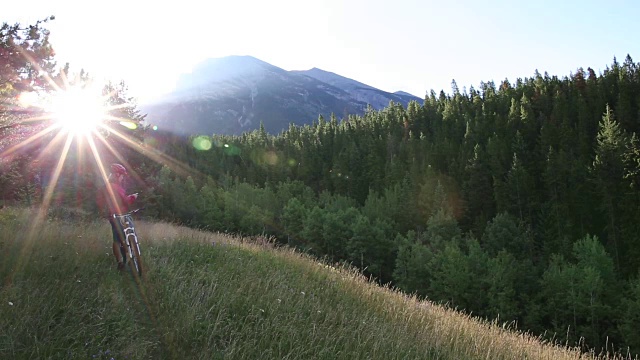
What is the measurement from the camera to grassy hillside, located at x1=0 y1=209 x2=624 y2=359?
3.75 metres

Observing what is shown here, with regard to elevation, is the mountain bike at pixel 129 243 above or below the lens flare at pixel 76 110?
below

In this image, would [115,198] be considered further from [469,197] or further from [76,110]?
[469,197]

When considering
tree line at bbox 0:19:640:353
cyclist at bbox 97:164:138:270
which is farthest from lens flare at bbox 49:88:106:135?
cyclist at bbox 97:164:138:270

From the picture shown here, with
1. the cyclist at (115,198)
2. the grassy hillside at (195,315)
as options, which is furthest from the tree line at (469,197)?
the grassy hillside at (195,315)

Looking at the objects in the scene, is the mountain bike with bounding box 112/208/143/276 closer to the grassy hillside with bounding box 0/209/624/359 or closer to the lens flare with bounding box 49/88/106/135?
the grassy hillside with bounding box 0/209/624/359

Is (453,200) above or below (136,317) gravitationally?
below

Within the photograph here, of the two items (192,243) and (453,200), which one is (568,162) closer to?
(453,200)

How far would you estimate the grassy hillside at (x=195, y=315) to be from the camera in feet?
12.3

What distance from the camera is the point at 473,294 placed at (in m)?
39.2

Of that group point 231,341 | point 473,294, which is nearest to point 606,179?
point 473,294

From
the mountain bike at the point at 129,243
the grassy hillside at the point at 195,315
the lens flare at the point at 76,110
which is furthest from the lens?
the lens flare at the point at 76,110

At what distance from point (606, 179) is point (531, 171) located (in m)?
15.1

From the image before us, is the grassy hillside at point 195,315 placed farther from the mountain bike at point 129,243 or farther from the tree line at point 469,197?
the tree line at point 469,197

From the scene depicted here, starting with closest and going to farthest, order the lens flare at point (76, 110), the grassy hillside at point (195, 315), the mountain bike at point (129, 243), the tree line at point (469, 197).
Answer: the grassy hillside at point (195, 315), the mountain bike at point (129, 243), the lens flare at point (76, 110), the tree line at point (469, 197)
